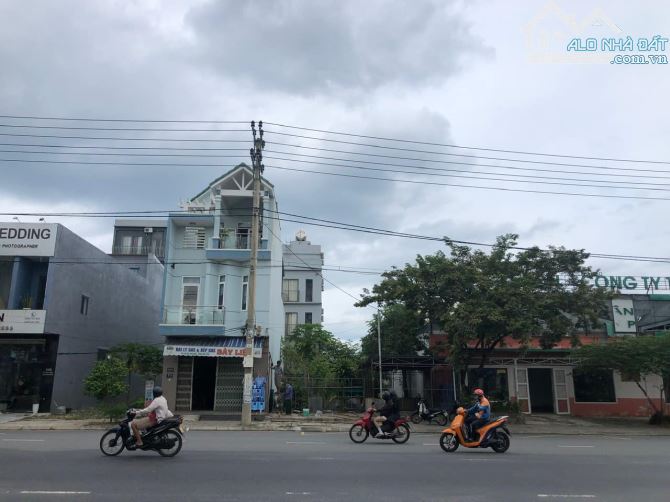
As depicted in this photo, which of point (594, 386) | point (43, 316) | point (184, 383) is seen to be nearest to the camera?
point (43, 316)

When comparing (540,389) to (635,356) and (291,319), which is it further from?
(291,319)

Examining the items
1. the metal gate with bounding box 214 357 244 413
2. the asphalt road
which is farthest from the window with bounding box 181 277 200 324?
the asphalt road

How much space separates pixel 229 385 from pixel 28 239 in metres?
11.4

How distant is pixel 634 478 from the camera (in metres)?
10.1

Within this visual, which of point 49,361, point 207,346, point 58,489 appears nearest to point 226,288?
point 207,346

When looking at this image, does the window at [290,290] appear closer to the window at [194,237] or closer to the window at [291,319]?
the window at [291,319]

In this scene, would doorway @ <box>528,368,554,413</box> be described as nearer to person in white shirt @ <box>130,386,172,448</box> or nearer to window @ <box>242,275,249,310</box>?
window @ <box>242,275,249,310</box>

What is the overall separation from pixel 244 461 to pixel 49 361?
726 inches

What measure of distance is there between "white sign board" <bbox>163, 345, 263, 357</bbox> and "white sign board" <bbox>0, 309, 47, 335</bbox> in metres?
5.54

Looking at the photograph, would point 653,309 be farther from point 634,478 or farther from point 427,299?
point 634,478

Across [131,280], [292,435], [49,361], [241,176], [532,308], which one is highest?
[241,176]

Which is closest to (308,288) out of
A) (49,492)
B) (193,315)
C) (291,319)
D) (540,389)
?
(291,319)

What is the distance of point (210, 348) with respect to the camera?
2531 cm

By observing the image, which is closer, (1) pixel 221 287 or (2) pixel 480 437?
(2) pixel 480 437
